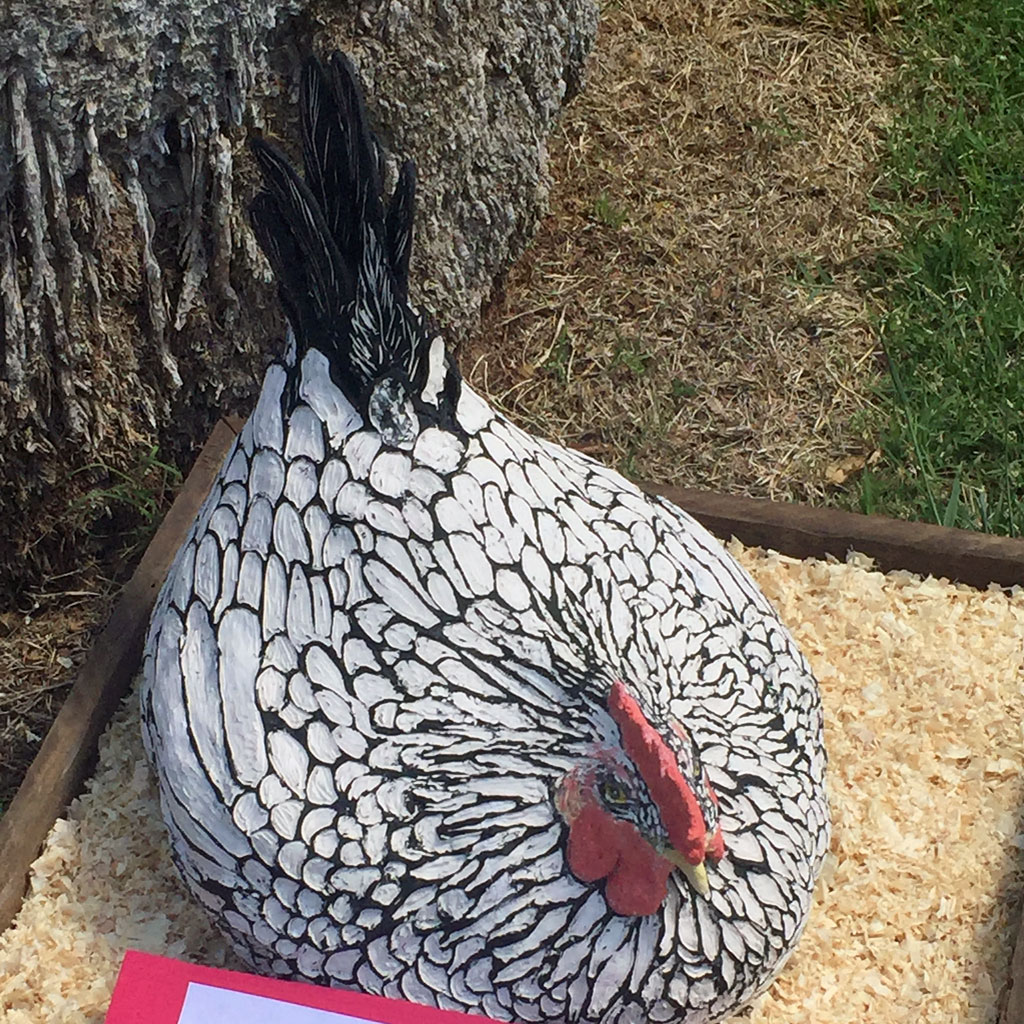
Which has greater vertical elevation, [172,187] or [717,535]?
[172,187]

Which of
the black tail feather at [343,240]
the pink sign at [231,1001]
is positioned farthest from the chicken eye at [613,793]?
the black tail feather at [343,240]

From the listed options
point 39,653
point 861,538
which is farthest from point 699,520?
point 39,653

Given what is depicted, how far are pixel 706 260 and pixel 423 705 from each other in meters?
1.44

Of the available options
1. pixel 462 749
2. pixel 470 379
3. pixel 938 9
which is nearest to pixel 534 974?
pixel 462 749

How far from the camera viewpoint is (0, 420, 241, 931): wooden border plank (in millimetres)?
1496

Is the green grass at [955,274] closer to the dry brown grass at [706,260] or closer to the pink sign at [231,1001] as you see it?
the dry brown grass at [706,260]

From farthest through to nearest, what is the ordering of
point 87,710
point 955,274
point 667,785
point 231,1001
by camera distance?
point 955,274, point 87,710, point 231,1001, point 667,785

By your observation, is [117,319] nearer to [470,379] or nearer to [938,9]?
[470,379]

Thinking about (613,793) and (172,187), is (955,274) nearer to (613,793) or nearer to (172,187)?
(172,187)

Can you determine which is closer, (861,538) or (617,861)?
(617,861)

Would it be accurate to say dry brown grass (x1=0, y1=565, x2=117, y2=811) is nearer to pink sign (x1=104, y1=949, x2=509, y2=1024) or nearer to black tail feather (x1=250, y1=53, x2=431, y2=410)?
pink sign (x1=104, y1=949, x2=509, y2=1024)

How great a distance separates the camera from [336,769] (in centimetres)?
121

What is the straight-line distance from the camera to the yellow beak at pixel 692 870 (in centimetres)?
107

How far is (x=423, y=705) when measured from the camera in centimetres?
123
